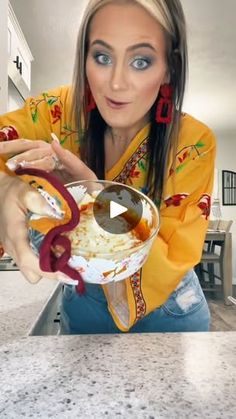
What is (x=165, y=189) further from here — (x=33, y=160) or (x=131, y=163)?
(x=33, y=160)

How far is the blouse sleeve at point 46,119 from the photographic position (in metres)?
0.39

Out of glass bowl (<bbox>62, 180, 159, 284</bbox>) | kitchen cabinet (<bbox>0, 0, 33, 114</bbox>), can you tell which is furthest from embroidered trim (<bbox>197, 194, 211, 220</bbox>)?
kitchen cabinet (<bbox>0, 0, 33, 114</bbox>)

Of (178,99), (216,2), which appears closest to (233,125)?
(216,2)

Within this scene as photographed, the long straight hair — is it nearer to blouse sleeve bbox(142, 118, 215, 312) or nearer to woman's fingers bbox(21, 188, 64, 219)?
blouse sleeve bbox(142, 118, 215, 312)

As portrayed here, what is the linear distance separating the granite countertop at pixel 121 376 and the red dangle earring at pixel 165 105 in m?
0.22

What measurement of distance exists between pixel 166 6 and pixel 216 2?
389 mm

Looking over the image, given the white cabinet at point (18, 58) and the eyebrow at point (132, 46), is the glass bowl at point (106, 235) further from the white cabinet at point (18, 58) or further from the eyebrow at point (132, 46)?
the white cabinet at point (18, 58)

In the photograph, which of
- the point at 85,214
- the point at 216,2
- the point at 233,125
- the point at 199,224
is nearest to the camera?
the point at 85,214

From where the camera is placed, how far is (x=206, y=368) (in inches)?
11.8

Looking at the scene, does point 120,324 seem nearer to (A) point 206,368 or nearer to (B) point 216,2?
(A) point 206,368

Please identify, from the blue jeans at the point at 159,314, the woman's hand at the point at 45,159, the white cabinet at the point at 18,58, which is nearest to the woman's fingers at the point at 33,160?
the woman's hand at the point at 45,159

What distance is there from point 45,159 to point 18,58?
0.38 metres
